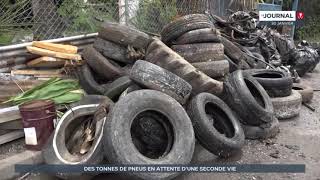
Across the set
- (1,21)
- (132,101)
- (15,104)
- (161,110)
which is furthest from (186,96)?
(1,21)

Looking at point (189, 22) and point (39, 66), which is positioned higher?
point (189, 22)

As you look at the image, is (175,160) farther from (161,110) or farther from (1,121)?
(1,121)

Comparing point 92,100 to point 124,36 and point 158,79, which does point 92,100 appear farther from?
point 124,36

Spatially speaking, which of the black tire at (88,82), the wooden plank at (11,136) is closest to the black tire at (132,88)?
the black tire at (88,82)

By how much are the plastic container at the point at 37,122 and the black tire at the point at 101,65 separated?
120cm

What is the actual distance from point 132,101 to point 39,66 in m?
1.80

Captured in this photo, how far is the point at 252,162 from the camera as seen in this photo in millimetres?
4273

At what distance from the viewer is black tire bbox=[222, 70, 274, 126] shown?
15.6 feet

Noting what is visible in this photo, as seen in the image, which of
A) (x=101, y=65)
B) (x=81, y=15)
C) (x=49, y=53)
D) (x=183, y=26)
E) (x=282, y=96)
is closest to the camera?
(x=49, y=53)

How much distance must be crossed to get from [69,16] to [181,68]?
2431 mm

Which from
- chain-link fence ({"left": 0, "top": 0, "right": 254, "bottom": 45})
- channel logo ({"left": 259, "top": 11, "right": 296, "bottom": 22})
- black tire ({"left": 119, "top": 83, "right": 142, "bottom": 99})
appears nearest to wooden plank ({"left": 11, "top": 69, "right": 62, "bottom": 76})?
chain-link fence ({"left": 0, "top": 0, "right": 254, "bottom": 45})

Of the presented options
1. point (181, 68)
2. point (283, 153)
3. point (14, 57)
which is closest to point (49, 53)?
point (14, 57)

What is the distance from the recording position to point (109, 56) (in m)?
5.19

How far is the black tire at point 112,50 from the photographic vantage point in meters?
5.19
